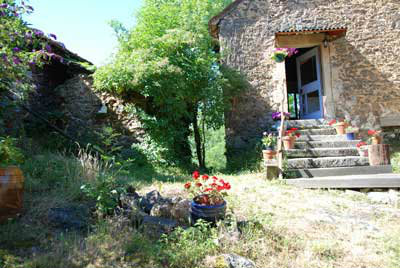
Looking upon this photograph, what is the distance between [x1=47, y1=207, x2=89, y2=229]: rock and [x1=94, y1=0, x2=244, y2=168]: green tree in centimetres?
408

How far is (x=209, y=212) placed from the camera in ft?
8.78

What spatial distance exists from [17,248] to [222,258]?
1678mm

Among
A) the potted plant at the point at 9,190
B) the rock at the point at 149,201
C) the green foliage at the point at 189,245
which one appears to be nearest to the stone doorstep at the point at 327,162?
the rock at the point at 149,201

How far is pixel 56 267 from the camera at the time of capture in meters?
1.93

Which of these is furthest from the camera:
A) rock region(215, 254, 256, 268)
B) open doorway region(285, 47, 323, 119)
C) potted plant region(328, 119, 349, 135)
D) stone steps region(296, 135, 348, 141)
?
open doorway region(285, 47, 323, 119)

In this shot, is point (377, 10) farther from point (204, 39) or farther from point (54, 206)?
point (54, 206)

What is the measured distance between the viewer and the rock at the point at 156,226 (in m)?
2.56

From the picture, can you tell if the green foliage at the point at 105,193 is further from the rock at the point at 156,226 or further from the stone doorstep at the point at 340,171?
the stone doorstep at the point at 340,171

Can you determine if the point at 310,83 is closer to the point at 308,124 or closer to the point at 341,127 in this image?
the point at 308,124

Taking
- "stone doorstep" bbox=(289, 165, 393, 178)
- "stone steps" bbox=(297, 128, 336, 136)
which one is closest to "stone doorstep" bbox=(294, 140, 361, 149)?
"stone steps" bbox=(297, 128, 336, 136)

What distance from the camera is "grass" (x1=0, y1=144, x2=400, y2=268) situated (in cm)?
214

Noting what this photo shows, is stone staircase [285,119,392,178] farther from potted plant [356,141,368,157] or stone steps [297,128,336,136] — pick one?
potted plant [356,141,368,157]

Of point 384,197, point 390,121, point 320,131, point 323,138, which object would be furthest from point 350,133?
point 390,121

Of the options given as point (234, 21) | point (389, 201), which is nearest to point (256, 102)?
point (234, 21)
